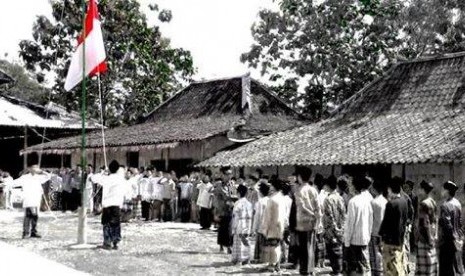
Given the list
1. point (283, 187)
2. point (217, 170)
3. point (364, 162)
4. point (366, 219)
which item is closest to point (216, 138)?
point (217, 170)

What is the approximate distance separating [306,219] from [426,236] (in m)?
1.94

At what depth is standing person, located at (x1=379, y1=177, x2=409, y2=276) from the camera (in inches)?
375

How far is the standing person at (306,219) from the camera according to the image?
11008 mm

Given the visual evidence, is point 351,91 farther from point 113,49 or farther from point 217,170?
point 113,49

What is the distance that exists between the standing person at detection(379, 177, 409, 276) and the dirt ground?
2.35m

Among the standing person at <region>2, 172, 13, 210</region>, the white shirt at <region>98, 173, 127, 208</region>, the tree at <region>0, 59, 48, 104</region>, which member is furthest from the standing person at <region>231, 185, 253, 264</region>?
the tree at <region>0, 59, 48, 104</region>

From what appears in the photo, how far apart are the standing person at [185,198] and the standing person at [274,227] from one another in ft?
33.2

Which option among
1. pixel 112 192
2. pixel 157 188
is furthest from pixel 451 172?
pixel 157 188

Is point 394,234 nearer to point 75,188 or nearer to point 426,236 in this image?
point 426,236

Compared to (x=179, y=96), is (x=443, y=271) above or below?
below

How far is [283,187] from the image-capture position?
12.0 meters

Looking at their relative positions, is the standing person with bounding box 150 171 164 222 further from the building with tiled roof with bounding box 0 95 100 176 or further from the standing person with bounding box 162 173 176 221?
the building with tiled roof with bounding box 0 95 100 176

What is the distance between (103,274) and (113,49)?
2795 cm

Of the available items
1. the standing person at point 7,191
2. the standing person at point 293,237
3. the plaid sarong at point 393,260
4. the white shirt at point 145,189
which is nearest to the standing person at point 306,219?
the standing person at point 293,237
